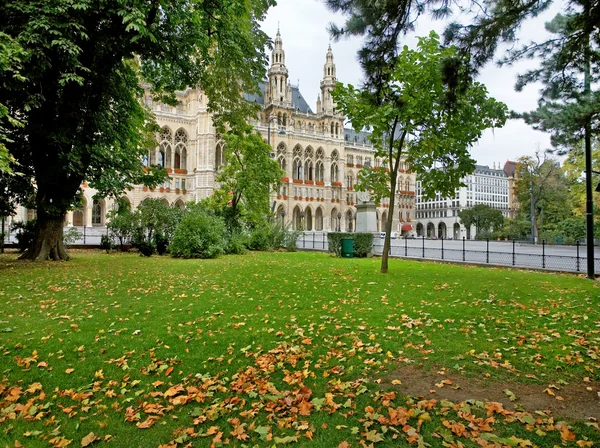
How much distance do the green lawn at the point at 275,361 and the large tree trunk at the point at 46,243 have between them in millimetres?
5859

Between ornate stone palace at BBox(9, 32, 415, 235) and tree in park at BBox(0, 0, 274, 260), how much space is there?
147 feet

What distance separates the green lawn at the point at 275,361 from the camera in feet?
10.4

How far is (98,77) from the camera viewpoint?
13.5 m

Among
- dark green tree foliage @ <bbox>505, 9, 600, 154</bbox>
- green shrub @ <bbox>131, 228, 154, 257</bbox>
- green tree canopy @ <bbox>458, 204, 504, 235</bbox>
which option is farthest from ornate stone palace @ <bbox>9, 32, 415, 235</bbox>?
dark green tree foliage @ <bbox>505, 9, 600, 154</bbox>

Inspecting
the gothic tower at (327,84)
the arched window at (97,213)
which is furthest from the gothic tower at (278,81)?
the arched window at (97,213)

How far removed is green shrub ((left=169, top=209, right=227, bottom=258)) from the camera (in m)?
18.5

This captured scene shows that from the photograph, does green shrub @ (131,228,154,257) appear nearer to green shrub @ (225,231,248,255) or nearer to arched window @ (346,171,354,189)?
green shrub @ (225,231,248,255)

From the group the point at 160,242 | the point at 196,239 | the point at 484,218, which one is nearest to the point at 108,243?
the point at 160,242

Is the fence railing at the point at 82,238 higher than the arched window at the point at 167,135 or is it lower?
lower

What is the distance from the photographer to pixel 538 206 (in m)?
52.4

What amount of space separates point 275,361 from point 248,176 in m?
21.9

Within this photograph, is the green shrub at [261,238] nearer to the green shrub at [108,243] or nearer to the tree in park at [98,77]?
the green shrub at [108,243]

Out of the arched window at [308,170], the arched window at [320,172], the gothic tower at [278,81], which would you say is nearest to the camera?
the gothic tower at [278,81]

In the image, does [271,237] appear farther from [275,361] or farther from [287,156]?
[287,156]
